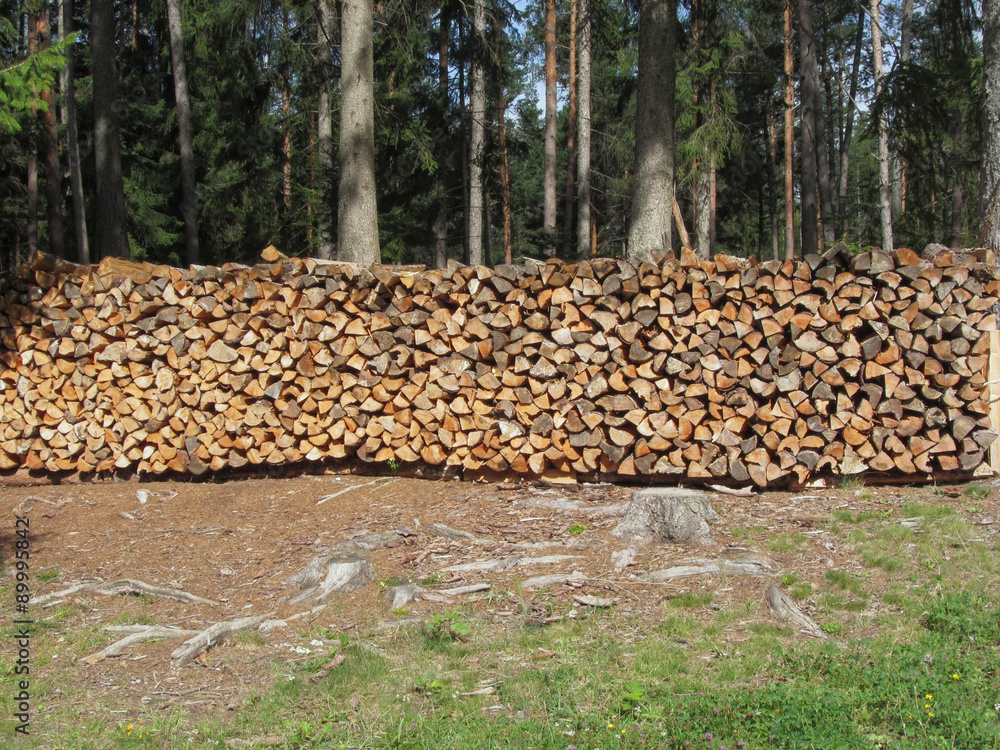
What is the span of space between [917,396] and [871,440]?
1.53 feet

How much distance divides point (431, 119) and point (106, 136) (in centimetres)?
577

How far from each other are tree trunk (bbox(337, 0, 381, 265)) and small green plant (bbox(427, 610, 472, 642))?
506 centimetres

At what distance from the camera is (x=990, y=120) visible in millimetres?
6738

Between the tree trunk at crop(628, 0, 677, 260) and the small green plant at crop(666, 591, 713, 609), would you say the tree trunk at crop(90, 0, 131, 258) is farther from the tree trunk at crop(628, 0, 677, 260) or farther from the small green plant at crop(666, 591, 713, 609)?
the small green plant at crop(666, 591, 713, 609)

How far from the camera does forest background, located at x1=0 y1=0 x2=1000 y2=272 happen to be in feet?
25.4

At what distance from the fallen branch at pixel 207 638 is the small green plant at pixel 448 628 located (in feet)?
3.36

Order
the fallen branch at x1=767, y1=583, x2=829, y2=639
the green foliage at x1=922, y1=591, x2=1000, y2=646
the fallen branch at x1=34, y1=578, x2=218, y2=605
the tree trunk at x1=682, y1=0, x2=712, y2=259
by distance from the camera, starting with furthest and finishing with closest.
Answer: the tree trunk at x1=682, y1=0, x2=712, y2=259
the fallen branch at x1=34, y1=578, x2=218, y2=605
the fallen branch at x1=767, y1=583, x2=829, y2=639
the green foliage at x1=922, y1=591, x2=1000, y2=646

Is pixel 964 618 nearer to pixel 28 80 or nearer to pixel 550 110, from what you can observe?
pixel 28 80

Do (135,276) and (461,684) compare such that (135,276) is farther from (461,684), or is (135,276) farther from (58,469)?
(461,684)

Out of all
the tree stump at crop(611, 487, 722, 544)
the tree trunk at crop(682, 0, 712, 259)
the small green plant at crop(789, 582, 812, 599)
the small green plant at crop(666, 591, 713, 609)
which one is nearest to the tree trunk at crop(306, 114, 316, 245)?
the tree trunk at crop(682, 0, 712, 259)

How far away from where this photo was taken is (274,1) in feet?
29.8

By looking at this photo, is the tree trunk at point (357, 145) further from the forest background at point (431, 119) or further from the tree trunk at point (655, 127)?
the tree trunk at point (655, 127)

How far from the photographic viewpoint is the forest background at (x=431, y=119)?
25.4 ft

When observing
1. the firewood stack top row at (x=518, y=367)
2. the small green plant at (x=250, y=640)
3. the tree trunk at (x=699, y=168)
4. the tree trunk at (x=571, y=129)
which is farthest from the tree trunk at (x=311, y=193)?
the small green plant at (x=250, y=640)
